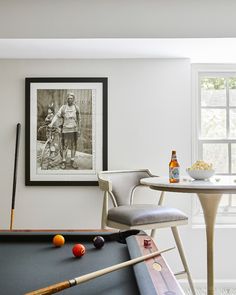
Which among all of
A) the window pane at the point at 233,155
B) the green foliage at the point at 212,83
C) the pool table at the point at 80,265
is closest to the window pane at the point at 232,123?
the window pane at the point at 233,155

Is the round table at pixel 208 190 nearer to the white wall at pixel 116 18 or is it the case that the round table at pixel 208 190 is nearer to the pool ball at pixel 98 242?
the pool ball at pixel 98 242

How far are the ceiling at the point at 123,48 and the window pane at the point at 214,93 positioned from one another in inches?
10.9

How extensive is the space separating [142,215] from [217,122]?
1.63m

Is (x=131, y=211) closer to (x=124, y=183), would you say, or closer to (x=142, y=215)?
(x=142, y=215)

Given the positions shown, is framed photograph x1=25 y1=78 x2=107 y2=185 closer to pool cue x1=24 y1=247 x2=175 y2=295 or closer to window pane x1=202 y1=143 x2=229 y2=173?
window pane x1=202 y1=143 x2=229 y2=173

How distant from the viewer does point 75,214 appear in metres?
4.28

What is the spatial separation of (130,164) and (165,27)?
136 cm

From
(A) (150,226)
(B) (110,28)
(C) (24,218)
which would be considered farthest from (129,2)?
(C) (24,218)

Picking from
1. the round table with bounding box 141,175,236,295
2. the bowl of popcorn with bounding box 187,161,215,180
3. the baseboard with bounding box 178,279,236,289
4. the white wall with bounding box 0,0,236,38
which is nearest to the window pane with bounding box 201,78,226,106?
the white wall with bounding box 0,0,236,38

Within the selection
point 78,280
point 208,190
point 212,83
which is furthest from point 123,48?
point 78,280

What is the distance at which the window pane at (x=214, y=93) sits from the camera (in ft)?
14.8

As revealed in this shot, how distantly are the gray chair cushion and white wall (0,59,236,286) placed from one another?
70cm

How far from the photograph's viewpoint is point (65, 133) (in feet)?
14.0

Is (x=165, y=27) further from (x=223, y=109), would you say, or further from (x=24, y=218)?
(x=24, y=218)
